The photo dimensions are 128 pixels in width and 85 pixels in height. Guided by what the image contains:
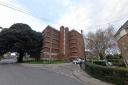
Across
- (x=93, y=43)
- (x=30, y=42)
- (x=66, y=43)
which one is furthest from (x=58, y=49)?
(x=93, y=43)

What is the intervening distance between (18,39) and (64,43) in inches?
1012

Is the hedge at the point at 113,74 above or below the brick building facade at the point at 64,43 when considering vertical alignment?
below

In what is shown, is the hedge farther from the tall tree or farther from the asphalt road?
the tall tree

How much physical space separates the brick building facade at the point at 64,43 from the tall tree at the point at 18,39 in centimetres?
1363

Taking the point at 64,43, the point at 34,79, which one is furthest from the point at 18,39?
the point at 34,79

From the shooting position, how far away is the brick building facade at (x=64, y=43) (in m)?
75.3

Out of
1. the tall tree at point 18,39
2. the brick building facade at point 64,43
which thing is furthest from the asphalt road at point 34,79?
the brick building facade at point 64,43

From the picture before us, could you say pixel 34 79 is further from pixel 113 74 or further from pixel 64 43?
pixel 64 43

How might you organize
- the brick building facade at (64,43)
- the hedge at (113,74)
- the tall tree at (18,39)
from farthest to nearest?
the brick building facade at (64,43), the tall tree at (18,39), the hedge at (113,74)

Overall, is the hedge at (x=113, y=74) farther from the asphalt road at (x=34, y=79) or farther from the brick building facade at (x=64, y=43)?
the brick building facade at (x=64, y=43)

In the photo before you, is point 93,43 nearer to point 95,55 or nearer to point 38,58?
point 95,55

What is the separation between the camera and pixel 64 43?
7881cm

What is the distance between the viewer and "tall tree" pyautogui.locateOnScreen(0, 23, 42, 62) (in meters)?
56.6

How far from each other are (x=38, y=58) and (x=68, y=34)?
2115 cm
